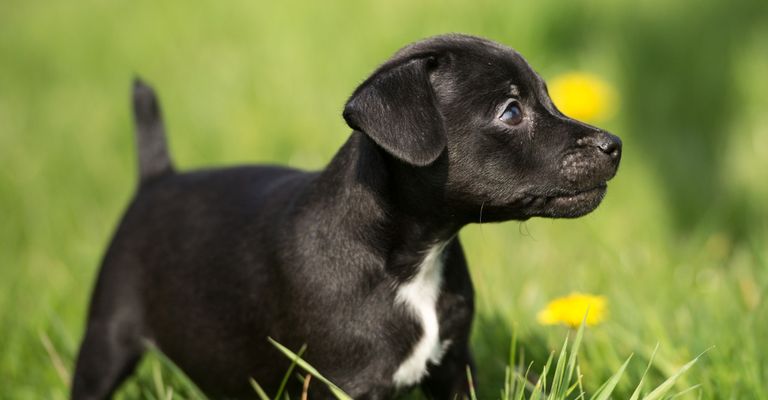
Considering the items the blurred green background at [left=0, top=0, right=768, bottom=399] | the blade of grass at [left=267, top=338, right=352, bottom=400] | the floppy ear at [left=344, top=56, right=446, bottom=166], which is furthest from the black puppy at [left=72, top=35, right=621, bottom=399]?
the blurred green background at [left=0, top=0, right=768, bottom=399]

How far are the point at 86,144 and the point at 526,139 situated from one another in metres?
5.04

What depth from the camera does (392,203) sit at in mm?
3131

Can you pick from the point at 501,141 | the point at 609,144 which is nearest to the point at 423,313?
the point at 501,141

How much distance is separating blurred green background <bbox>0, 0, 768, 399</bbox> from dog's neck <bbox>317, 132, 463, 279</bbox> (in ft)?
2.27

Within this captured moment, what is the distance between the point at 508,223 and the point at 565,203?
2.67 m

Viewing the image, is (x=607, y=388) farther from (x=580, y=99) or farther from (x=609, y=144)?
(x=580, y=99)

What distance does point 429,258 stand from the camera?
322 centimetres

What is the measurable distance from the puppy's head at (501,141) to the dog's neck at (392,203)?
0.18 ft

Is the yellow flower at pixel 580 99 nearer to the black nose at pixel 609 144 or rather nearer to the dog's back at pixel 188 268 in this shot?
the dog's back at pixel 188 268

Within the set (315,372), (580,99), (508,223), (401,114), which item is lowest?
(508,223)

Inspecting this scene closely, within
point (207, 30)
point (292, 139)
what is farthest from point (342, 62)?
point (207, 30)

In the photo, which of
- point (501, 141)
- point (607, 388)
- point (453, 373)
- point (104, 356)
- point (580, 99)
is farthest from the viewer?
point (580, 99)

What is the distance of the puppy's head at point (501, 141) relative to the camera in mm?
3039

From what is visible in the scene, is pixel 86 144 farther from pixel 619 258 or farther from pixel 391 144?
pixel 391 144
